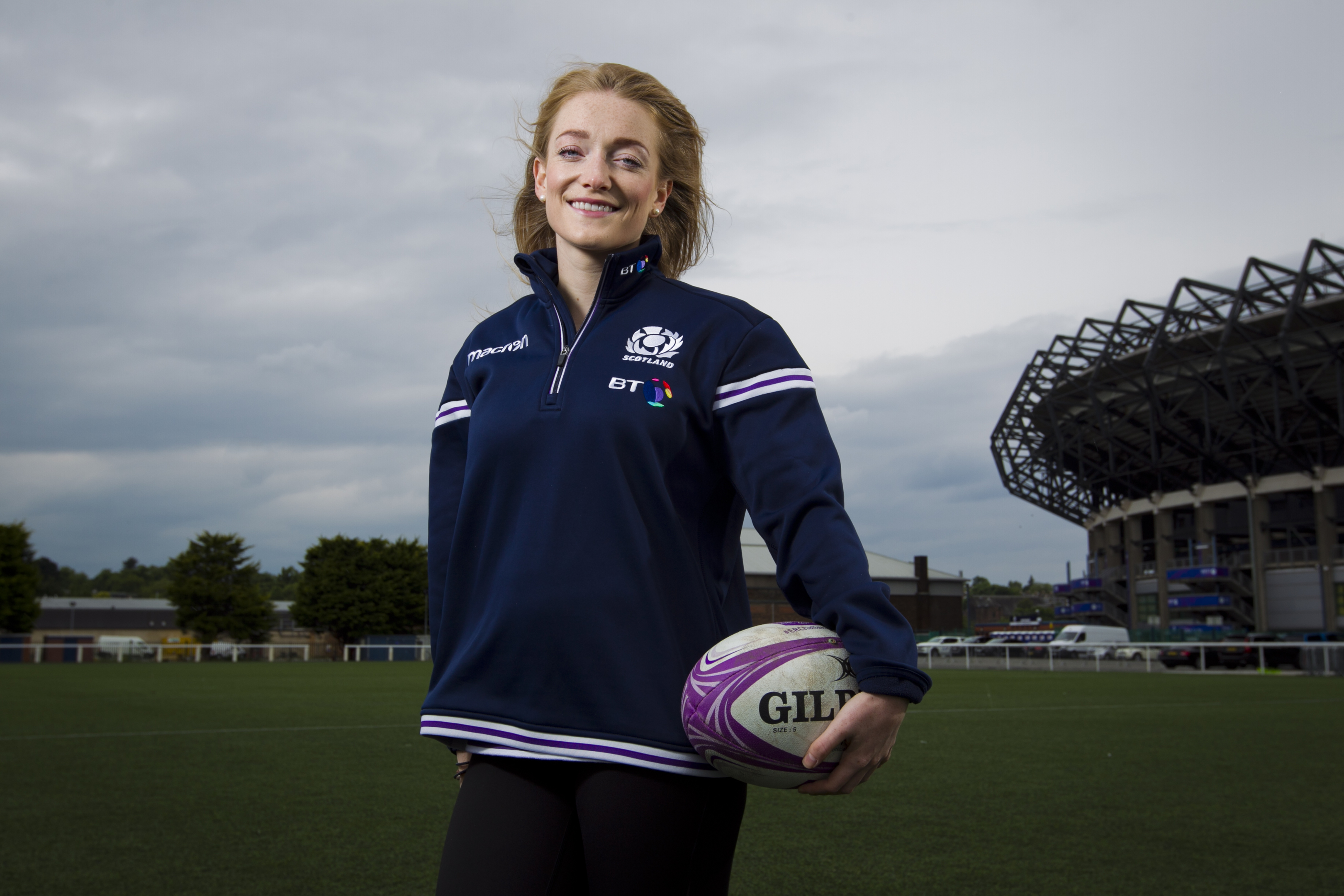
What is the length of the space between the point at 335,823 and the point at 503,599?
495 centimetres

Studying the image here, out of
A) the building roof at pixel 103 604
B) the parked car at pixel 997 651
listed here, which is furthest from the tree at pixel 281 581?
the parked car at pixel 997 651

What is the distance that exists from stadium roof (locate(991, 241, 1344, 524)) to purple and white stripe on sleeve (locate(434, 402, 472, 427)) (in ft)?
179

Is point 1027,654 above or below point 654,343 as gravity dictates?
below

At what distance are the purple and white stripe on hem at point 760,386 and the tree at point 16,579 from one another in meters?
65.2

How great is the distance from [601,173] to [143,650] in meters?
56.5

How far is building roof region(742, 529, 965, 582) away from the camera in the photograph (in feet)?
225

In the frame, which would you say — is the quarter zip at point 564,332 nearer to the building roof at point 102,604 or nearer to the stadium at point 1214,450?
the stadium at point 1214,450

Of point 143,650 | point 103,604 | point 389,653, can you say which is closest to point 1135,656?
point 389,653

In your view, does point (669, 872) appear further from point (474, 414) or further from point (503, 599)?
point (474, 414)

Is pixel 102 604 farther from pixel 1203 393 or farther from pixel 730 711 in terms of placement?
pixel 730 711

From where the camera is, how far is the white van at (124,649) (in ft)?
160

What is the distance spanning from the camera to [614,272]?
2037mm

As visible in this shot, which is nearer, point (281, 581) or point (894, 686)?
point (894, 686)

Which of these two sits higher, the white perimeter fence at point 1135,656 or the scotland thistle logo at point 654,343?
the scotland thistle logo at point 654,343
